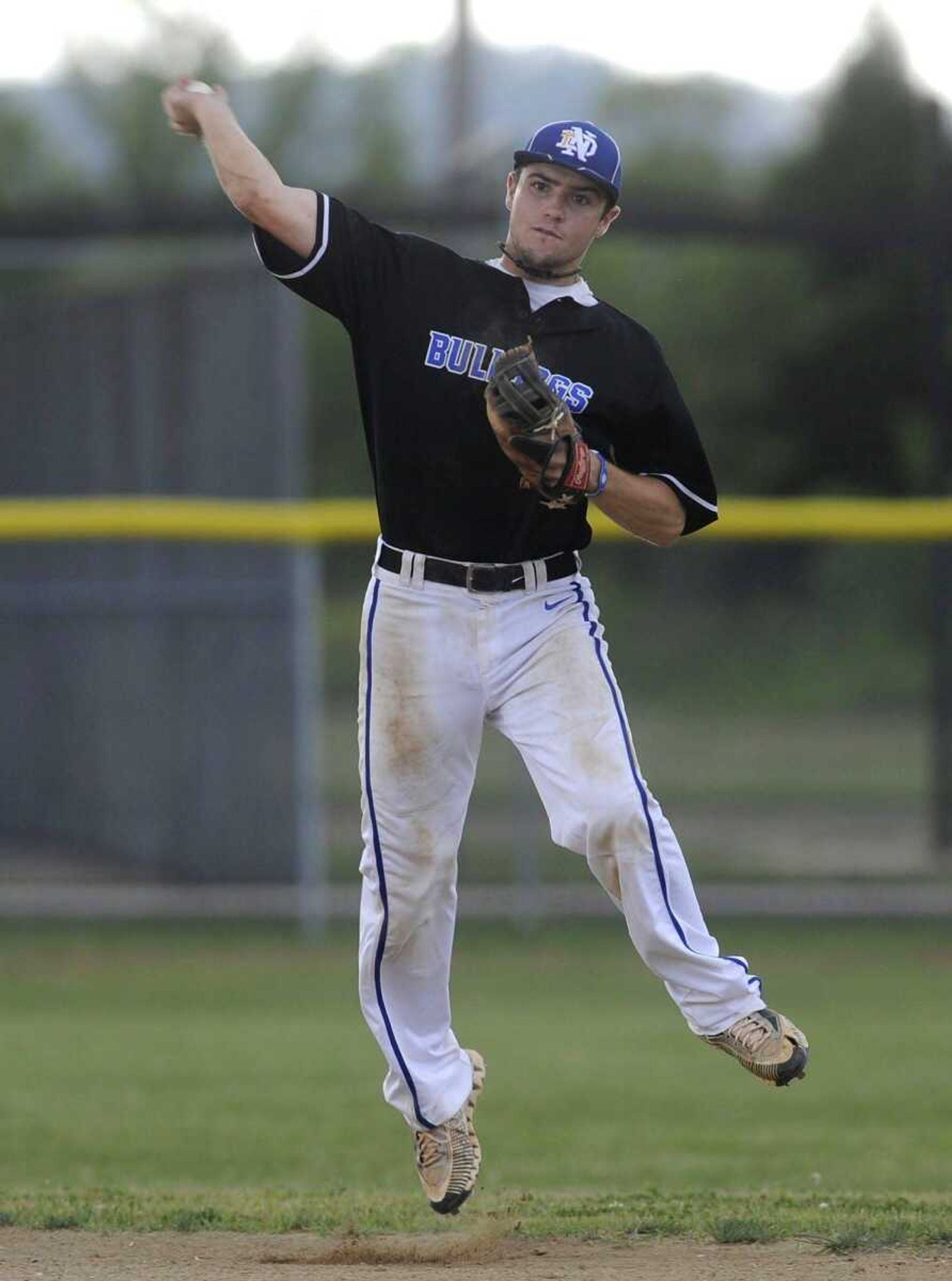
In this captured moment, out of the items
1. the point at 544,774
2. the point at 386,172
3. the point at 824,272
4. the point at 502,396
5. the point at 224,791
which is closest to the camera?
the point at 502,396

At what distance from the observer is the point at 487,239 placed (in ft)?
38.2

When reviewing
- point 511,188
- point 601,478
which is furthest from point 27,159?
point 601,478

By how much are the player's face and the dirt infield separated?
84.2 inches

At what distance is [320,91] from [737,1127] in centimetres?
3102

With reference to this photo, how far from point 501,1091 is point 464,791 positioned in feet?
10.4

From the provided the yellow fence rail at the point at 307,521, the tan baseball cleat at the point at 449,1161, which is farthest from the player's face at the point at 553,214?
the yellow fence rail at the point at 307,521

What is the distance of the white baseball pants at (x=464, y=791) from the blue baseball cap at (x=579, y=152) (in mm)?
891

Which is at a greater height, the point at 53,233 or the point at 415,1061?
the point at 53,233

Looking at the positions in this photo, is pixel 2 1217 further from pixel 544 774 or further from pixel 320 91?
pixel 320 91

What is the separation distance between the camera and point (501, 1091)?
25.1 ft

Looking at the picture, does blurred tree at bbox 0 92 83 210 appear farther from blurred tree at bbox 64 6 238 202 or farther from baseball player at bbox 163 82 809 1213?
baseball player at bbox 163 82 809 1213

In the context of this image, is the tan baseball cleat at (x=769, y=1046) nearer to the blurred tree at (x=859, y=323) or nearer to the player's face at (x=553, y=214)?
the player's face at (x=553, y=214)

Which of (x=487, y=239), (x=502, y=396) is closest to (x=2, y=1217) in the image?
(x=502, y=396)

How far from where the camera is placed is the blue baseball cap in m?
4.59
